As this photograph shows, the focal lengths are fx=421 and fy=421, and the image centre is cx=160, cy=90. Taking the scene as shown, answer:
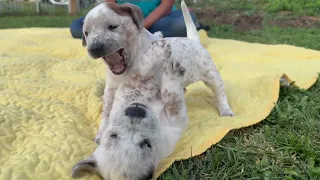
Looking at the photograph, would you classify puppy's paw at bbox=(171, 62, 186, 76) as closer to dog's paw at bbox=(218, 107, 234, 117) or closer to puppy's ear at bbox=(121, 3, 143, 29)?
puppy's ear at bbox=(121, 3, 143, 29)

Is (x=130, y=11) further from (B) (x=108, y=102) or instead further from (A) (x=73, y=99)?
(A) (x=73, y=99)

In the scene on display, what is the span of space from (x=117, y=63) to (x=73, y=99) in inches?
24.1

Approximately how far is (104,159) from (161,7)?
249cm

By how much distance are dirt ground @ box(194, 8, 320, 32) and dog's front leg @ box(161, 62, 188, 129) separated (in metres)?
4.90

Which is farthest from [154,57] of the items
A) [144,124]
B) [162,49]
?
[144,124]

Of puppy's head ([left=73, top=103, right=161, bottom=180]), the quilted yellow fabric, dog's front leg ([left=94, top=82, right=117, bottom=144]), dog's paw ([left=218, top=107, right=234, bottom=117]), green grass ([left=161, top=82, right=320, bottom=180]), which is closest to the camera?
puppy's head ([left=73, top=103, right=161, bottom=180])

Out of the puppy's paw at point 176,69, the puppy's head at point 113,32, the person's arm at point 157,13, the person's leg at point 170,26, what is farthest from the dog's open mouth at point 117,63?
the person's leg at point 170,26

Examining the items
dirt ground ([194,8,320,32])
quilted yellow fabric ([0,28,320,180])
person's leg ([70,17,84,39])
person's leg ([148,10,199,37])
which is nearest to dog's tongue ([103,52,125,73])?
quilted yellow fabric ([0,28,320,180])

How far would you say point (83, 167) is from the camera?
1.58 meters

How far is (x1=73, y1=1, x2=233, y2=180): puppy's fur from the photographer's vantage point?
154cm

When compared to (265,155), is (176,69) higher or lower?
higher

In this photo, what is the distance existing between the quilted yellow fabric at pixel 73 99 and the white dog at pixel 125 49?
0.53ft

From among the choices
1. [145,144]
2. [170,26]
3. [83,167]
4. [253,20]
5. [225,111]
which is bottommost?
[253,20]

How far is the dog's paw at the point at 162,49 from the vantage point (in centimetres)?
196
